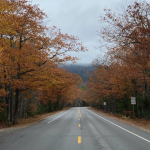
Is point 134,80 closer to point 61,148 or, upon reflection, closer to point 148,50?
point 148,50

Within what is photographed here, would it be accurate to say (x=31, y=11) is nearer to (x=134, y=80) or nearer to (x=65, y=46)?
(x=65, y=46)

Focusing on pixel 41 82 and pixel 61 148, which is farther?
pixel 41 82

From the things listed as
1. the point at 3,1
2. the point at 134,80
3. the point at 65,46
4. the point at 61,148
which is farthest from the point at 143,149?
the point at 134,80

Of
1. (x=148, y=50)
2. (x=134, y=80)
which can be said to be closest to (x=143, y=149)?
(x=148, y=50)

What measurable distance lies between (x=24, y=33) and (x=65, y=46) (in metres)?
4.34

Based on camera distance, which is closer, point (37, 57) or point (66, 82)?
point (37, 57)

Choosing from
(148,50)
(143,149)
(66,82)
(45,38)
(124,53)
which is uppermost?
(45,38)

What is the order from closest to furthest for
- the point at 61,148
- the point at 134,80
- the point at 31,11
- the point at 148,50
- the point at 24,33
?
the point at 61,148
the point at 148,50
the point at 31,11
the point at 24,33
the point at 134,80

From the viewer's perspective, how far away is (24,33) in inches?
653

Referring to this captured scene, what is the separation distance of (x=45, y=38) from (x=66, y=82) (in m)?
5.01

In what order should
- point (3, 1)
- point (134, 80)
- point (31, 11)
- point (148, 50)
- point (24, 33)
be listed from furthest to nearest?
point (134, 80)
point (24, 33)
point (31, 11)
point (148, 50)
point (3, 1)

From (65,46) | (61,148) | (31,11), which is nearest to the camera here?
(61,148)

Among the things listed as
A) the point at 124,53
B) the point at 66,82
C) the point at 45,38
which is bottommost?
the point at 66,82

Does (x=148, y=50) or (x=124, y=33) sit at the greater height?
(x=124, y=33)
